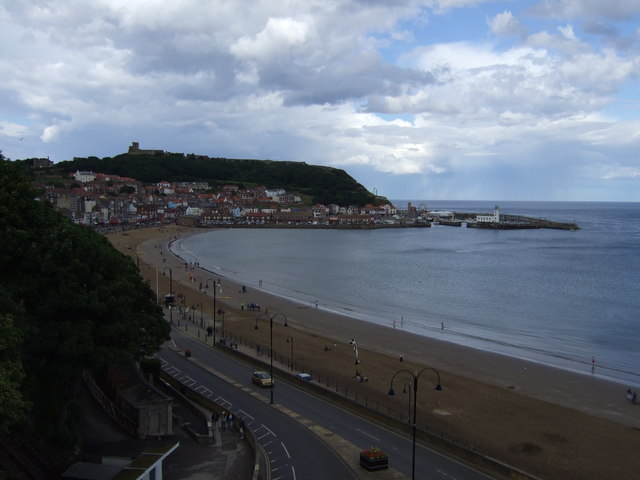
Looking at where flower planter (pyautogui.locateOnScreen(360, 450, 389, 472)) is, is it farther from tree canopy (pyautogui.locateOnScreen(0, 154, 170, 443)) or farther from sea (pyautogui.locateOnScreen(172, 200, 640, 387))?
sea (pyautogui.locateOnScreen(172, 200, 640, 387))

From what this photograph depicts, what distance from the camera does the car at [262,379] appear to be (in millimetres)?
24359

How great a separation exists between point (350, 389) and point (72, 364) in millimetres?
13375

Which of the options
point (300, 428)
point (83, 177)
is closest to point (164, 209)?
point (83, 177)

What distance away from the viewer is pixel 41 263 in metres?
17.5

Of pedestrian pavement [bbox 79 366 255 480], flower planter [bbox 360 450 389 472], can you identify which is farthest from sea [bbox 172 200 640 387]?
pedestrian pavement [bbox 79 366 255 480]

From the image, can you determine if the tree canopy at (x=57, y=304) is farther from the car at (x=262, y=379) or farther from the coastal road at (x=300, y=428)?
the car at (x=262, y=379)

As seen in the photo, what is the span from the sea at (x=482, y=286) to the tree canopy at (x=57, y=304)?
24.7m

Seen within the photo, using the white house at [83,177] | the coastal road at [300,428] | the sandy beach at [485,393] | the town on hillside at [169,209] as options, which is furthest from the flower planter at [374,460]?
the white house at [83,177]

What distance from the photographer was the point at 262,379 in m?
24.5

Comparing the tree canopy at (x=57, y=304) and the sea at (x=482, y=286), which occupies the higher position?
the tree canopy at (x=57, y=304)

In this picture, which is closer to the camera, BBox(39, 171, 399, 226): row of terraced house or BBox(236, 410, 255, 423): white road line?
BBox(236, 410, 255, 423): white road line

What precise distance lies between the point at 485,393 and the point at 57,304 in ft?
60.8

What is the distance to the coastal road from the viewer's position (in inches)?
651

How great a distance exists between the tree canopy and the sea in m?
24.7
